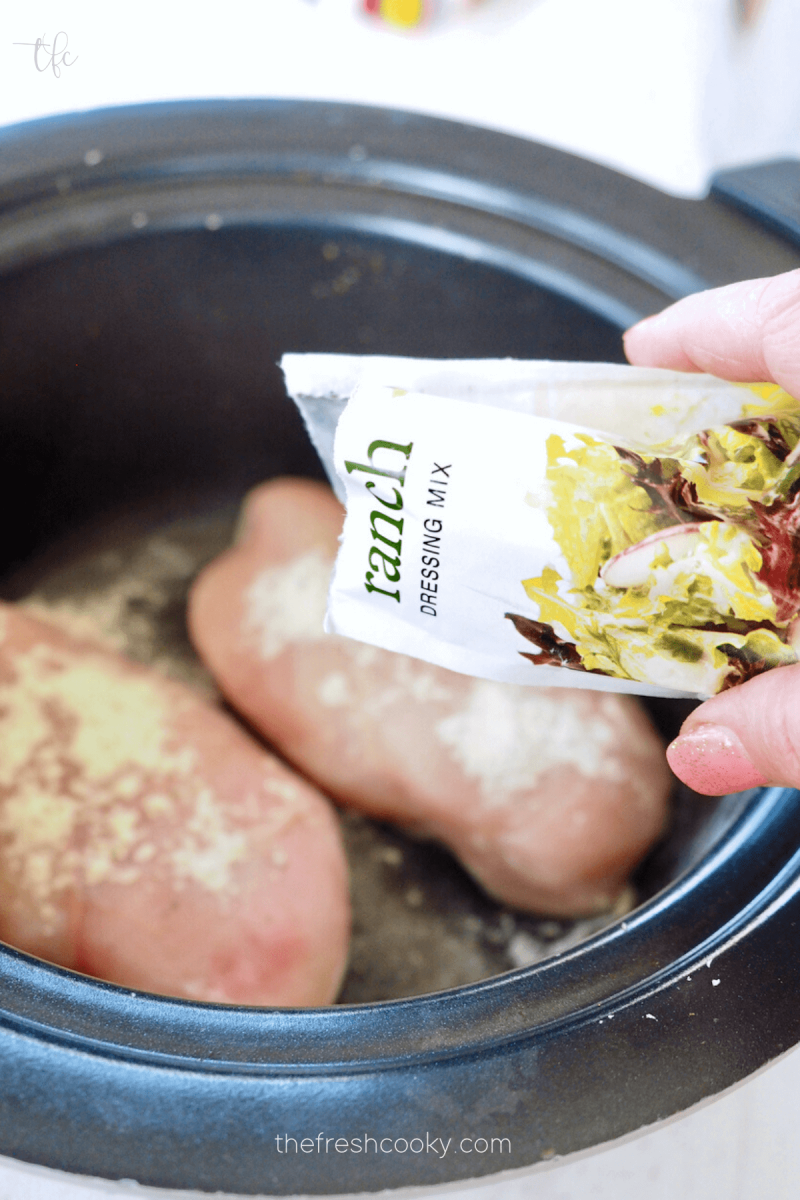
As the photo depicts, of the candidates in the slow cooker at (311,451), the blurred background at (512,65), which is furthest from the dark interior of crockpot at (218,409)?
the blurred background at (512,65)

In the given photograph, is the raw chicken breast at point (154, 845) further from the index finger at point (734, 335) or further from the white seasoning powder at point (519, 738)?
the index finger at point (734, 335)

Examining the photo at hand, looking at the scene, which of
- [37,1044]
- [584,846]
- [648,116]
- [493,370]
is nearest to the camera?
[37,1044]

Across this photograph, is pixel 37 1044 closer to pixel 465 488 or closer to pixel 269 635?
pixel 465 488

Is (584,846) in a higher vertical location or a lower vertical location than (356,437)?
lower

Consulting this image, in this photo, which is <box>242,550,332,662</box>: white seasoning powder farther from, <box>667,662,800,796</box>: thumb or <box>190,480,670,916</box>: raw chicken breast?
<box>667,662,800,796</box>: thumb

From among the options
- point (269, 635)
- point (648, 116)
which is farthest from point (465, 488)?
point (648, 116)
